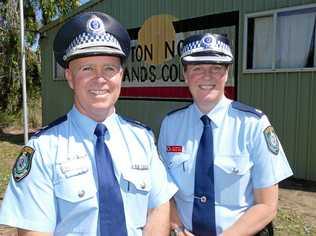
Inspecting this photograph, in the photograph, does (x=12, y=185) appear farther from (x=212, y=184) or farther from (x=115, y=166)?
(x=212, y=184)

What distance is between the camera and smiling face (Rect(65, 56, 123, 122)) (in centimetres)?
189

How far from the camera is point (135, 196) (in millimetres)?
1953

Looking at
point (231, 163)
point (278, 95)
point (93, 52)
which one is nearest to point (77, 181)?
point (93, 52)

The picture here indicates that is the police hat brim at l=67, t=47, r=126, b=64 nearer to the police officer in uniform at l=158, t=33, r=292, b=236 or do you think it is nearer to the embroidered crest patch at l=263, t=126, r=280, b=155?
the police officer in uniform at l=158, t=33, r=292, b=236

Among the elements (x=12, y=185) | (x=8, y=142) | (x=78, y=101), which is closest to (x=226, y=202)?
(x=78, y=101)

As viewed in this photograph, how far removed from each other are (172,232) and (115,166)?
2.24 feet

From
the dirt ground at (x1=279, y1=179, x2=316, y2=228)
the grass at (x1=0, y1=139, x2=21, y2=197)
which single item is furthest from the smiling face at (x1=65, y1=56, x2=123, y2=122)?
the grass at (x1=0, y1=139, x2=21, y2=197)

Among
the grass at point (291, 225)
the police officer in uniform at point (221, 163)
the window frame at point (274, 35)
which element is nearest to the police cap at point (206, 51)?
the police officer in uniform at point (221, 163)

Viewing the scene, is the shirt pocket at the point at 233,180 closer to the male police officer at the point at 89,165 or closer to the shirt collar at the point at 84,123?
the male police officer at the point at 89,165

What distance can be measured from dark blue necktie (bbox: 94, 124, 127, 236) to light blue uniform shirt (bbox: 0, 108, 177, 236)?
3cm

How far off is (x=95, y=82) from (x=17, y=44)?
14.4 meters

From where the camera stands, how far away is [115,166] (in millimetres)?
1934

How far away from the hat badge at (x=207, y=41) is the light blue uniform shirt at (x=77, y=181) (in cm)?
60

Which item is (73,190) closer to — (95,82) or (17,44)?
(95,82)
